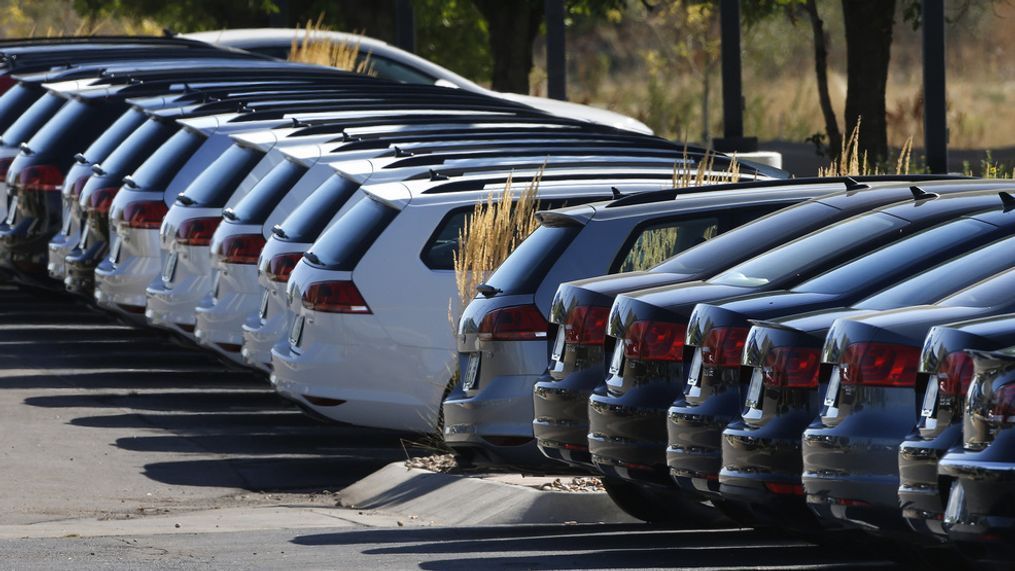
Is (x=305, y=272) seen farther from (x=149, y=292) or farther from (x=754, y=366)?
(x=754, y=366)

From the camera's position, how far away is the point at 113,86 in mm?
18094

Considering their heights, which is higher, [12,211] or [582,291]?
[12,211]

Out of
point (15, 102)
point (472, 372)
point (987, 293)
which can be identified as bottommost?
point (472, 372)

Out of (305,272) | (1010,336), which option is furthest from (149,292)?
(1010,336)

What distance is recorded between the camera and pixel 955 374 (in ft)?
22.5

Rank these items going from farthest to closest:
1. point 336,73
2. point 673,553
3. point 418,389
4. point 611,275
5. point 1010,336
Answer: point 336,73, point 418,389, point 611,275, point 673,553, point 1010,336

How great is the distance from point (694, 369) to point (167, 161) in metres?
7.81

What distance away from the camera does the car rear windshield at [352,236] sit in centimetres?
1177

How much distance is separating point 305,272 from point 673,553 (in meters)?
3.64

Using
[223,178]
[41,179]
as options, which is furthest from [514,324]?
[41,179]

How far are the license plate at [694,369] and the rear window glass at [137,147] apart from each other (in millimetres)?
8515

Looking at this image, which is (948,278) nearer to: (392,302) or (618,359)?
(618,359)

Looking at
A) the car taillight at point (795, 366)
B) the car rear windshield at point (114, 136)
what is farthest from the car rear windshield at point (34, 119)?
the car taillight at point (795, 366)

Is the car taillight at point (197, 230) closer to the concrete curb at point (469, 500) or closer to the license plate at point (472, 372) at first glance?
the concrete curb at point (469, 500)
